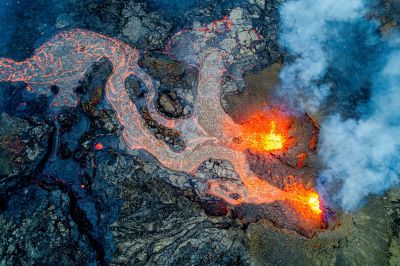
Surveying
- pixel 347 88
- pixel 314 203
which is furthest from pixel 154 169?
pixel 347 88

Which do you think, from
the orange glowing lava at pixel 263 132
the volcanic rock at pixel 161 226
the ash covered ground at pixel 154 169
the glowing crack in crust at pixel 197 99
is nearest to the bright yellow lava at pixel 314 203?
the glowing crack in crust at pixel 197 99

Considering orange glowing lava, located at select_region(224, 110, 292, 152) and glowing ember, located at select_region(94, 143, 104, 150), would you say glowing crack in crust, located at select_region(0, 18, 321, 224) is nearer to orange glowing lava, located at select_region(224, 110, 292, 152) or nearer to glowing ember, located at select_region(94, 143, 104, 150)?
orange glowing lava, located at select_region(224, 110, 292, 152)

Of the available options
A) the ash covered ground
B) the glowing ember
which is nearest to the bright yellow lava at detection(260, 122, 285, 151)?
the ash covered ground

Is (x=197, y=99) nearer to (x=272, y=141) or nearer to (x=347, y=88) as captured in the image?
(x=272, y=141)

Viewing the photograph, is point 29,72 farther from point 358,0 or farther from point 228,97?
point 358,0

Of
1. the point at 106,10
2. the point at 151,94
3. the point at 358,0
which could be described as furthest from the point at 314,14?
the point at 106,10

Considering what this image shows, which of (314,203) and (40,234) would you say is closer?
(40,234)
